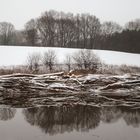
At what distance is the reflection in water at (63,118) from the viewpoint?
8477mm

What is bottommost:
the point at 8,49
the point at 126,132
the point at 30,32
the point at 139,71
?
the point at 126,132

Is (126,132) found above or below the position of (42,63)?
below

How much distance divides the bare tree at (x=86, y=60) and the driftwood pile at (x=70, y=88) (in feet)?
15.5

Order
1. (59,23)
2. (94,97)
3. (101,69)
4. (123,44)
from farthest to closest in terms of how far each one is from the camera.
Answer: (59,23), (123,44), (101,69), (94,97)

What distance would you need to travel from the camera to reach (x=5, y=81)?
1614 centimetres

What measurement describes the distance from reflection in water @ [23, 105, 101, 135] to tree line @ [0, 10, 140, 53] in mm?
28300

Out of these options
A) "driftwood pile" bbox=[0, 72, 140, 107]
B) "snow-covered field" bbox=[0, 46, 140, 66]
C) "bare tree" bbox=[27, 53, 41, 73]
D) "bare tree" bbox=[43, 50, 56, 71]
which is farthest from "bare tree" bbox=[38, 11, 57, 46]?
"driftwood pile" bbox=[0, 72, 140, 107]

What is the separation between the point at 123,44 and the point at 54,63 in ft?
68.6

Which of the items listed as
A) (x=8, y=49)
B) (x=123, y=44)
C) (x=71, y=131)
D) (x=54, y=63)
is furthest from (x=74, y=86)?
(x=123, y=44)

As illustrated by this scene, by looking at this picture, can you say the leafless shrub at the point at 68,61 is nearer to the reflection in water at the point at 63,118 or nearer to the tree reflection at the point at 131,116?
the reflection in water at the point at 63,118

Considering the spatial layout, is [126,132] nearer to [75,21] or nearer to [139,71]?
[139,71]

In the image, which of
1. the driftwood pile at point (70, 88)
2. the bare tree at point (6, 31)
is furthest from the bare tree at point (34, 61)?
the bare tree at point (6, 31)

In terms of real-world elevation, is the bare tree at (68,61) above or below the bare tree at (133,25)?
below

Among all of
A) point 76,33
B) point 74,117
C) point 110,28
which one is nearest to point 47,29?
point 76,33
